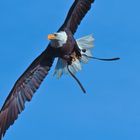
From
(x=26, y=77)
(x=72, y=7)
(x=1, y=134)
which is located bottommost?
(x=1, y=134)

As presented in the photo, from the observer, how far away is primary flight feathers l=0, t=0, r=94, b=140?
672 inches

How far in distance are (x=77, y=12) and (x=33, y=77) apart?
1.29 metres

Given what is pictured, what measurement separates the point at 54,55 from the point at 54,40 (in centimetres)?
38

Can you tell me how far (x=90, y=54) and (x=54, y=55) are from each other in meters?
0.62

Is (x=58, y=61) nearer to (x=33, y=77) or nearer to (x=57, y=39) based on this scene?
(x=33, y=77)

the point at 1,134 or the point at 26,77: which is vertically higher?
the point at 26,77

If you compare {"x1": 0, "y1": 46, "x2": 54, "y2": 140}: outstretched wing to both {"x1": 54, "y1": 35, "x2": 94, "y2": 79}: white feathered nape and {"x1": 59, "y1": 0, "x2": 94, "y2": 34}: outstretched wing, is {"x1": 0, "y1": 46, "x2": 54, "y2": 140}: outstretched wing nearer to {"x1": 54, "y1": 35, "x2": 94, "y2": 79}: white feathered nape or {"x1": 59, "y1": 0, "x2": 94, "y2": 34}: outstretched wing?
{"x1": 54, "y1": 35, "x2": 94, "y2": 79}: white feathered nape

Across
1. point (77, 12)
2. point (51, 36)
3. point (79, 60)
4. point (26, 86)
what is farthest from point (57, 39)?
point (26, 86)

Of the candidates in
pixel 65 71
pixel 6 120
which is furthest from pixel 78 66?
pixel 6 120

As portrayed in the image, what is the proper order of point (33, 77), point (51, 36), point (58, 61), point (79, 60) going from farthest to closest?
point (33, 77), point (58, 61), point (79, 60), point (51, 36)

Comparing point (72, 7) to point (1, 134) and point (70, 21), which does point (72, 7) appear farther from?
point (1, 134)

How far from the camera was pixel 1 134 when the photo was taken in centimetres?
1673

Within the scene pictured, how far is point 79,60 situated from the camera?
1700cm

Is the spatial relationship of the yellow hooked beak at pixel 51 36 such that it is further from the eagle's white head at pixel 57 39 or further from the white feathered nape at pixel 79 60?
the white feathered nape at pixel 79 60
